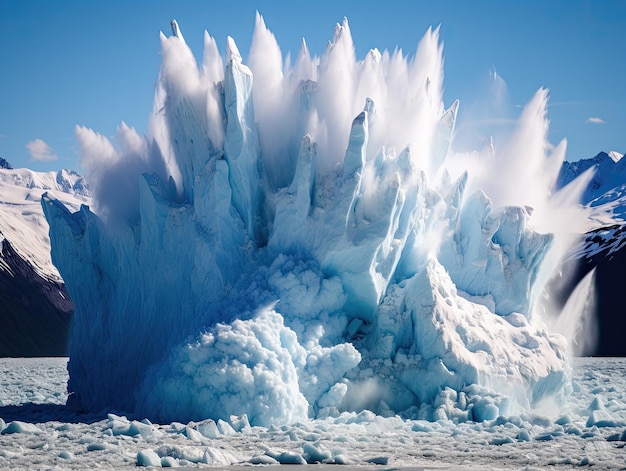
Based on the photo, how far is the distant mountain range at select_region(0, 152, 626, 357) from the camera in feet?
160

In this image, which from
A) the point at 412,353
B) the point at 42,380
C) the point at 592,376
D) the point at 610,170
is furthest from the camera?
the point at 610,170

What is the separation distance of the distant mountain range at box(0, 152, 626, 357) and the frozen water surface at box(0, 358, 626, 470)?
1305 inches

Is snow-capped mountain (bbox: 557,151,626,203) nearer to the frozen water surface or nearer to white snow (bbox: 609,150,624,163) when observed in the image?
white snow (bbox: 609,150,624,163)

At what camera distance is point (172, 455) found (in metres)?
10.9

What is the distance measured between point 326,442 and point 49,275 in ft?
201

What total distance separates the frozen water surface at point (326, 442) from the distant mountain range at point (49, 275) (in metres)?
33.2

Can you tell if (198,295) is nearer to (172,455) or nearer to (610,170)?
(172,455)

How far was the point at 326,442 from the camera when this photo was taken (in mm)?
11922

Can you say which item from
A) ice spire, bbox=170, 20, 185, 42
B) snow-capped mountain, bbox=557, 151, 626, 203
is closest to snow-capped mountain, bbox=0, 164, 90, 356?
snow-capped mountain, bbox=557, 151, 626, 203

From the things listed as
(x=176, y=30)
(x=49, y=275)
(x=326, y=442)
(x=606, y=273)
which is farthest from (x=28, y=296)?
(x=326, y=442)

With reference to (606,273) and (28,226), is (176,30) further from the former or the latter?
(28,226)

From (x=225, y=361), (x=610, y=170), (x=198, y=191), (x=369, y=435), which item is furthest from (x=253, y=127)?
(x=610, y=170)

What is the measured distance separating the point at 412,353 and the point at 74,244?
7.97 meters

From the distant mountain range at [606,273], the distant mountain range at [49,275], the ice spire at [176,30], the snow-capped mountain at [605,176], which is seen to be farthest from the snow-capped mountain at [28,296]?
the ice spire at [176,30]
